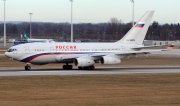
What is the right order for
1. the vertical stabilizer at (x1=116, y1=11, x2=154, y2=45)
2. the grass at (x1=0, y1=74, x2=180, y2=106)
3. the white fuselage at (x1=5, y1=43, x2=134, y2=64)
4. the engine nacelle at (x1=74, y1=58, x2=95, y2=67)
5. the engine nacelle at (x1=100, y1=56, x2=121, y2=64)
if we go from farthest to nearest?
the vertical stabilizer at (x1=116, y1=11, x2=154, y2=45) < the engine nacelle at (x1=100, y1=56, x2=121, y2=64) < the white fuselage at (x1=5, y1=43, x2=134, y2=64) < the engine nacelle at (x1=74, y1=58, x2=95, y2=67) < the grass at (x1=0, y1=74, x2=180, y2=106)

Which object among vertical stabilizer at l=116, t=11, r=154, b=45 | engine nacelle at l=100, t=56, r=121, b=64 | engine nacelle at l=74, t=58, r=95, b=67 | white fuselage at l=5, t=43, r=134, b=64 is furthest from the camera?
vertical stabilizer at l=116, t=11, r=154, b=45

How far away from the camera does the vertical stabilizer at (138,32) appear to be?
58781 millimetres

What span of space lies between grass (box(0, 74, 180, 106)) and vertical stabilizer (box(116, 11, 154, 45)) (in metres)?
13.7

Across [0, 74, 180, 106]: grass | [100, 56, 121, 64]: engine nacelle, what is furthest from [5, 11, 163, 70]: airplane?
[0, 74, 180, 106]: grass

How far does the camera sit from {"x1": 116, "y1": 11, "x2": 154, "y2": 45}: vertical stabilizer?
58.8 m

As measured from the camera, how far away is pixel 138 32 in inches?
2329

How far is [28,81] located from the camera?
39.2 metres

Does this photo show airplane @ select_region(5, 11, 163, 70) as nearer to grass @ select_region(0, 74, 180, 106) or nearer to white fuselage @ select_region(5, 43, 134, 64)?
white fuselage @ select_region(5, 43, 134, 64)

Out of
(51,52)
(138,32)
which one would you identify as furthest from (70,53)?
(138,32)

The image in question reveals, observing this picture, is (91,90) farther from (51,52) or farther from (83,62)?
(51,52)

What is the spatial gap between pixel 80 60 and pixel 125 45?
7113 millimetres

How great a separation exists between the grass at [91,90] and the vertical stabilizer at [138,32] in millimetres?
13694

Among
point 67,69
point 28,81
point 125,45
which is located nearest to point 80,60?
point 67,69

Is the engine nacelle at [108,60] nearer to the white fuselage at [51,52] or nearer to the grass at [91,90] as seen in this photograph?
the white fuselage at [51,52]
